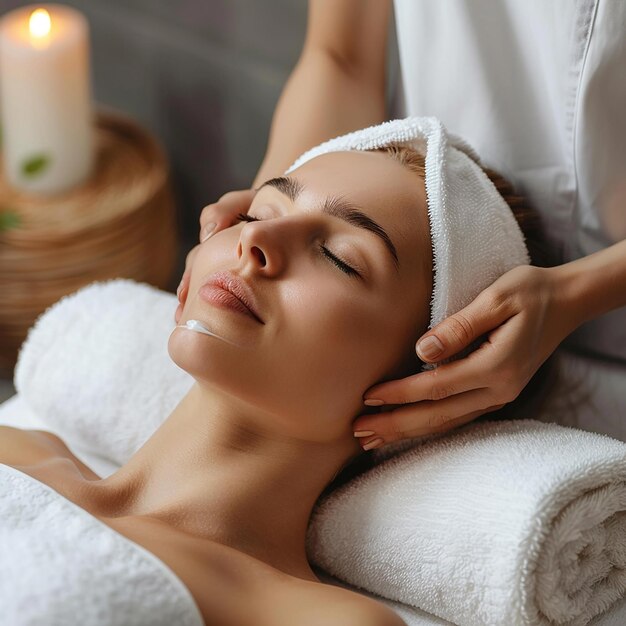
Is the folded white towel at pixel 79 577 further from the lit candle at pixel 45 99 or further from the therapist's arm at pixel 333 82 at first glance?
the lit candle at pixel 45 99

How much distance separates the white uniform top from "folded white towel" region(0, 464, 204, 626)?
0.64 metres

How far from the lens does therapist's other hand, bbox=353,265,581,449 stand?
1.02 metres

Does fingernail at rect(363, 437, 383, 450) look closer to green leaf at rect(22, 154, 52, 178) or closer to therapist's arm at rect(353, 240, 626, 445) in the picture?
therapist's arm at rect(353, 240, 626, 445)

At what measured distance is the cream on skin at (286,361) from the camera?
1.02 m

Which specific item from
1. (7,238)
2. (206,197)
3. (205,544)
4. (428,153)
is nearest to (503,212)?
(428,153)

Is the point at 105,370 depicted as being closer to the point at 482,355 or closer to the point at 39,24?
the point at 482,355

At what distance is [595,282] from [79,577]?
62 centimetres

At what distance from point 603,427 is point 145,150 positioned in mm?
1351

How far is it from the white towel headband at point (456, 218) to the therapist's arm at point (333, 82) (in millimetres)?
203

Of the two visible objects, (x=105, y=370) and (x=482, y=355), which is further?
(x=105, y=370)

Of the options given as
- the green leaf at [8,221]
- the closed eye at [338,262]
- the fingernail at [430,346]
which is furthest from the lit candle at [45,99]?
the fingernail at [430,346]

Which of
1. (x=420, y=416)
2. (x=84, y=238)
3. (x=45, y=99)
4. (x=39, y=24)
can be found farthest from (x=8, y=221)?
(x=420, y=416)

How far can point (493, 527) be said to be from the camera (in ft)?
3.27

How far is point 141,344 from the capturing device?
1.36 metres
